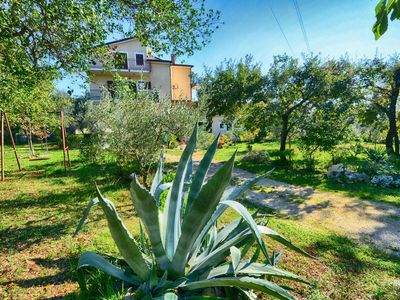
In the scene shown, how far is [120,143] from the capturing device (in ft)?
19.7

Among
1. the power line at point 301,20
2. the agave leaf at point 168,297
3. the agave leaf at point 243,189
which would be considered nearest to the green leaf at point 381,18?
the agave leaf at point 243,189

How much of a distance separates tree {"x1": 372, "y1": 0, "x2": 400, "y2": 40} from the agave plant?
1.22 meters

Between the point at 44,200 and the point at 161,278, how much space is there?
6.12m

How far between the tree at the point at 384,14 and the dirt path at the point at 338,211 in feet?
13.0

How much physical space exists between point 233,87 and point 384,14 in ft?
42.6

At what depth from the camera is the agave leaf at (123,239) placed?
5.51ft

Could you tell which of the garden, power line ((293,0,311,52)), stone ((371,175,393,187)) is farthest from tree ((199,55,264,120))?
stone ((371,175,393,187))

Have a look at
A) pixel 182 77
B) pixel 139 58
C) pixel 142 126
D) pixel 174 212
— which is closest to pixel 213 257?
pixel 174 212

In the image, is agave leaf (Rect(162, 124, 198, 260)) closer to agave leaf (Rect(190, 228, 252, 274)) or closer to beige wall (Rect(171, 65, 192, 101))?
agave leaf (Rect(190, 228, 252, 274))

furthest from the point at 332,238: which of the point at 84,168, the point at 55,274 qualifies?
the point at 84,168

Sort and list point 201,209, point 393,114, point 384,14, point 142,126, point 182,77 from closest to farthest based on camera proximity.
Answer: point 384,14 → point 201,209 → point 142,126 → point 393,114 → point 182,77

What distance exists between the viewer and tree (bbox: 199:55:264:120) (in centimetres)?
1223

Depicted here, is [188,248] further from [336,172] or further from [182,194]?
[336,172]

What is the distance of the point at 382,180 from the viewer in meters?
8.11
